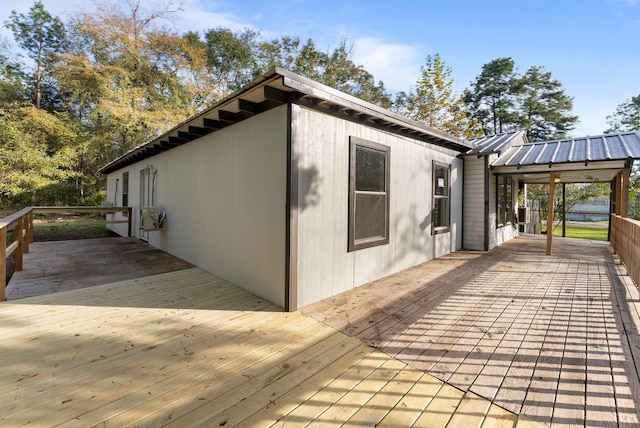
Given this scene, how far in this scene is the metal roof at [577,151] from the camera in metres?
6.14

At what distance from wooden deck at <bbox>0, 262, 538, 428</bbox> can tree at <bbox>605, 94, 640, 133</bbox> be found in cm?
2909

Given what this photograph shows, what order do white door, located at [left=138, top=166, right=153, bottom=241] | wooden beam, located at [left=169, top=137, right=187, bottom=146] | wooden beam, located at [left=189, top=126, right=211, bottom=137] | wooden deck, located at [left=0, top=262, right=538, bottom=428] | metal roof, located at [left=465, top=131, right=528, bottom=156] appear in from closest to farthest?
wooden deck, located at [left=0, top=262, right=538, bottom=428] < wooden beam, located at [left=189, top=126, right=211, bottom=137] < wooden beam, located at [left=169, top=137, right=187, bottom=146] < metal roof, located at [left=465, top=131, right=528, bottom=156] < white door, located at [left=138, top=166, right=153, bottom=241]

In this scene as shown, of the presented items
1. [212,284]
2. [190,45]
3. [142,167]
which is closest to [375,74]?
[190,45]

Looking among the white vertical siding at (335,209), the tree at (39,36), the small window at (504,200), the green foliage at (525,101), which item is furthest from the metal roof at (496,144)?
the tree at (39,36)

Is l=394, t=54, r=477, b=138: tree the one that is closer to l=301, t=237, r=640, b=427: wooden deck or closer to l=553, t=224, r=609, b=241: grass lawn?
l=553, t=224, r=609, b=241: grass lawn

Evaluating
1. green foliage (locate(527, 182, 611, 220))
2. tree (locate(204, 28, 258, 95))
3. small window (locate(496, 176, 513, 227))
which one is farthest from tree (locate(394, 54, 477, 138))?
tree (locate(204, 28, 258, 95))

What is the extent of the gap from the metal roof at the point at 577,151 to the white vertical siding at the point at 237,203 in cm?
631

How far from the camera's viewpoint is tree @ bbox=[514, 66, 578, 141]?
2003 centimetres

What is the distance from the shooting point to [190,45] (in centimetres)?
1678

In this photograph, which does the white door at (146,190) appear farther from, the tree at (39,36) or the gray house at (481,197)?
the tree at (39,36)

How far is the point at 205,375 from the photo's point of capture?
6.64 feet

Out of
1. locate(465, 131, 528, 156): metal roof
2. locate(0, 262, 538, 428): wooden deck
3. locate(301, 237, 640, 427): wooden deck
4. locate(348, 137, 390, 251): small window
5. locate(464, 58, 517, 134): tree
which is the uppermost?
locate(464, 58, 517, 134): tree

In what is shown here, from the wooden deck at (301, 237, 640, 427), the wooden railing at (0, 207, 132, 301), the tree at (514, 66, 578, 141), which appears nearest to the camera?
the wooden deck at (301, 237, 640, 427)

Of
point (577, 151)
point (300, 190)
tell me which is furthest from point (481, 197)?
point (300, 190)
